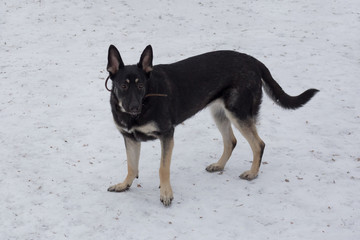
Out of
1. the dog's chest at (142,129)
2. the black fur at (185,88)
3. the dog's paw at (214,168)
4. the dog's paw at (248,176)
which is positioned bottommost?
the dog's paw at (214,168)

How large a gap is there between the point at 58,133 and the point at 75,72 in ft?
11.6

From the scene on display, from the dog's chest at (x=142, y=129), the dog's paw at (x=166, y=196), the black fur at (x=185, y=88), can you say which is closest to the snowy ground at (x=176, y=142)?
the dog's paw at (x=166, y=196)

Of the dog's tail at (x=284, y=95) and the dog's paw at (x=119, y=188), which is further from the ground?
the dog's tail at (x=284, y=95)

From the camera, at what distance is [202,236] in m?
5.41

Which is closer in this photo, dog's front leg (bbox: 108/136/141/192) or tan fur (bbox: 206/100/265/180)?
dog's front leg (bbox: 108/136/141/192)

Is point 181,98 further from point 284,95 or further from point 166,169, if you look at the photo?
point 284,95

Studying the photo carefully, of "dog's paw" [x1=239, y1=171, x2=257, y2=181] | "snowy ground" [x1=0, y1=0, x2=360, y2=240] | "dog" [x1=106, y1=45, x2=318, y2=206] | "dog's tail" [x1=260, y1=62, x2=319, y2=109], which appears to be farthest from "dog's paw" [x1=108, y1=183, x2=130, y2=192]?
"dog's tail" [x1=260, y1=62, x2=319, y2=109]

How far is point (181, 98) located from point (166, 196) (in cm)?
154

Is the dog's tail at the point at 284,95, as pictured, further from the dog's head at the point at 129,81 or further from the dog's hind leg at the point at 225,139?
the dog's head at the point at 129,81

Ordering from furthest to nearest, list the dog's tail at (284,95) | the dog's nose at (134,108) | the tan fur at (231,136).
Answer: the dog's tail at (284,95), the tan fur at (231,136), the dog's nose at (134,108)

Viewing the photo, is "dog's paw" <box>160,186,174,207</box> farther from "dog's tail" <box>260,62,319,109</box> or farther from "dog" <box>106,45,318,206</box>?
"dog's tail" <box>260,62,319,109</box>

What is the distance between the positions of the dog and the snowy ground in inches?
21.5

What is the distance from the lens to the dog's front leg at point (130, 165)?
254 inches

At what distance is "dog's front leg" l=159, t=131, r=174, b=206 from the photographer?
610 cm
